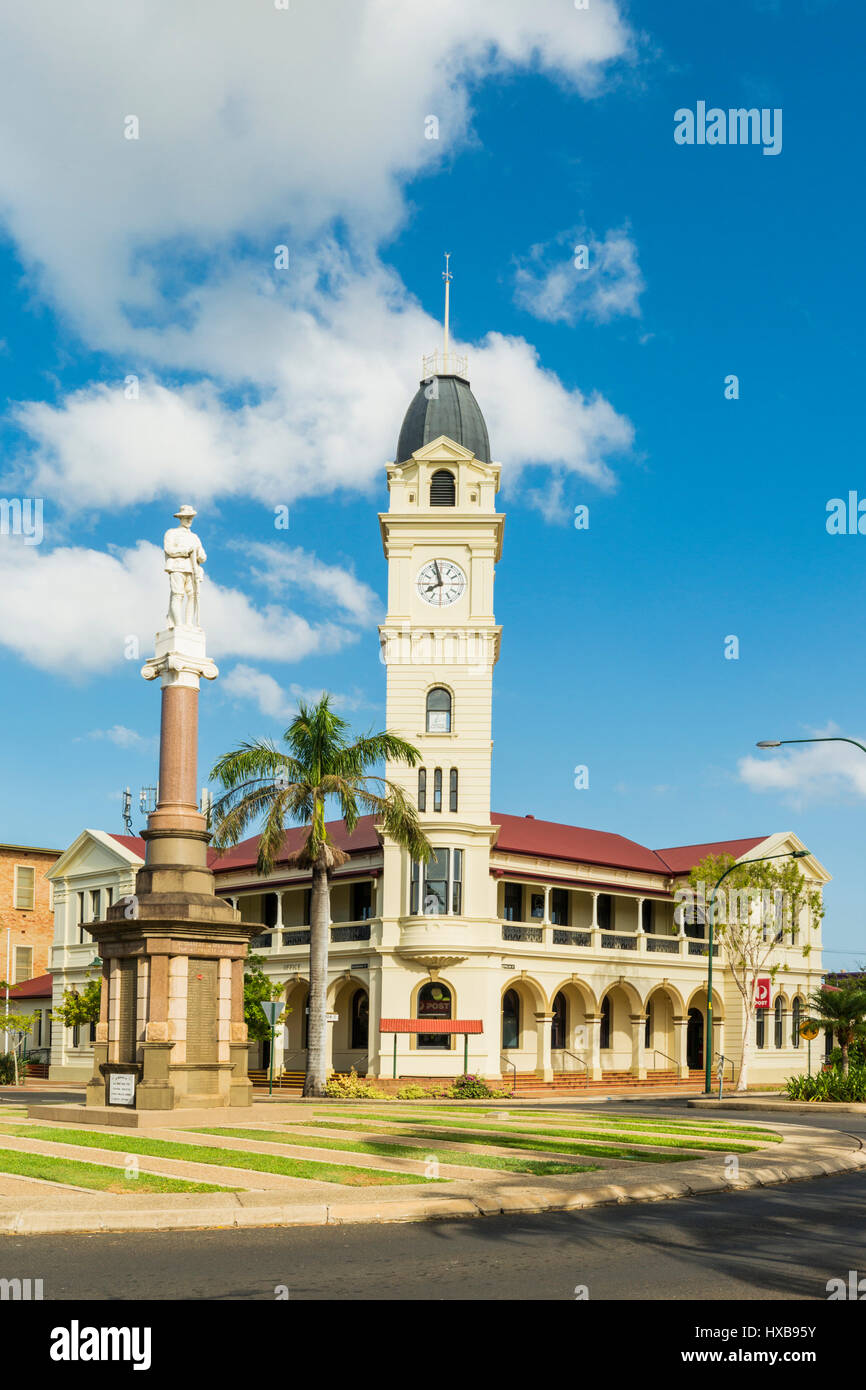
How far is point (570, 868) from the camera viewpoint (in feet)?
170

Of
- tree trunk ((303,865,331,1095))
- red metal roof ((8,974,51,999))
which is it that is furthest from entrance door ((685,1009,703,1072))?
red metal roof ((8,974,51,999))

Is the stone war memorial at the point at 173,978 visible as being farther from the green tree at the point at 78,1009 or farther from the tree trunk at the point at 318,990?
the green tree at the point at 78,1009

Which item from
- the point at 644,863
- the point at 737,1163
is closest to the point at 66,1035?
the point at 644,863

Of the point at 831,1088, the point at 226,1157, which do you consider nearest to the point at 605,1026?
the point at 831,1088

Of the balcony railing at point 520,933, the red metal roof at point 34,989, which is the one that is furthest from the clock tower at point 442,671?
the red metal roof at point 34,989

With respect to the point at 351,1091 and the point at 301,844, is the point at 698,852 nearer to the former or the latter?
the point at 301,844

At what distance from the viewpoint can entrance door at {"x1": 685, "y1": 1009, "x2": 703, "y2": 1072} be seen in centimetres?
5609

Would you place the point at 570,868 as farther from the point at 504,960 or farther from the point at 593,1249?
the point at 593,1249

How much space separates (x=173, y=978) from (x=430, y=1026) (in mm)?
20922

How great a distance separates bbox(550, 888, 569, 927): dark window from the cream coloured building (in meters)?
0.08

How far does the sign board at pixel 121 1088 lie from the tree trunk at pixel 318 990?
42.9 ft

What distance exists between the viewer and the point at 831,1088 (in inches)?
1342

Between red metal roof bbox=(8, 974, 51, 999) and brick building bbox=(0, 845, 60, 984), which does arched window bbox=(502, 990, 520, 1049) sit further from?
brick building bbox=(0, 845, 60, 984)

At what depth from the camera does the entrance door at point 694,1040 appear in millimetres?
56094
